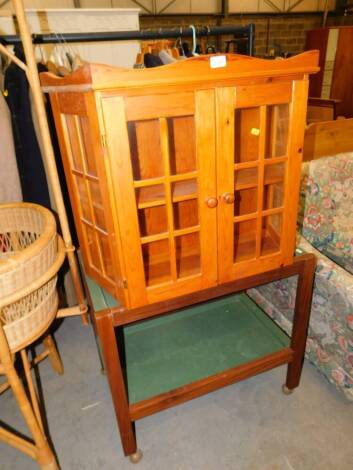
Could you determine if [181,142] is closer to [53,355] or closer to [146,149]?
[146,149]

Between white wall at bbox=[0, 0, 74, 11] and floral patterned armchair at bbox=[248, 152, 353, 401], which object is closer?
floral patterned armchair at bbox=[248, 152, 353, 401]

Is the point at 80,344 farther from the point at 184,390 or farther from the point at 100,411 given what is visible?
the point at 184,390

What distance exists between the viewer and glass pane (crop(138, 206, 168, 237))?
128 centimetres

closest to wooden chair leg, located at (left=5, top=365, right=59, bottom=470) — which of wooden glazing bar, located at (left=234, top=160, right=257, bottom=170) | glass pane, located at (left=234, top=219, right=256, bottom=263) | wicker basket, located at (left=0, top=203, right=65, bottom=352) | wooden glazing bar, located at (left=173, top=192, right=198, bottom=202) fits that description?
wicker basket, located at (left=0, top=203, right=65, bottom=352)

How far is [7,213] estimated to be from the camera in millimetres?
1333

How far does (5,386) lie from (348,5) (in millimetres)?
7280

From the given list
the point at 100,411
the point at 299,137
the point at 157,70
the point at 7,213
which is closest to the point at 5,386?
the point at 100,411

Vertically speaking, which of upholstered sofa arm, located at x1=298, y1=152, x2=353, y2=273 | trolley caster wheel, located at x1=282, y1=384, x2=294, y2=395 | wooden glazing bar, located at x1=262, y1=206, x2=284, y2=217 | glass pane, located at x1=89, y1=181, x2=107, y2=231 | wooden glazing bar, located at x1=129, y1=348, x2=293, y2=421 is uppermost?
glass pane, located at x1=89, y1=181, x2=107, y2=231

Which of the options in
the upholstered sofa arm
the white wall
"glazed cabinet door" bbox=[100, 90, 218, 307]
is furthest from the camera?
the white wall

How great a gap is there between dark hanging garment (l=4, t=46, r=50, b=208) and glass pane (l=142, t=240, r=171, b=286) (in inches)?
27.8

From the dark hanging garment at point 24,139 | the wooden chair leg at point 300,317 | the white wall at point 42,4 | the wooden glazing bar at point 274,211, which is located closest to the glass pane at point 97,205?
the wooden glazing bar at point 274,211

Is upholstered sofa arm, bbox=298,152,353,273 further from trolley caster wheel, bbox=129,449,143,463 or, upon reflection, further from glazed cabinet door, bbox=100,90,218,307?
trolley caster wheel, bbox=129,449,143,463

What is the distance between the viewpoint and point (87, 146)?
101 cm

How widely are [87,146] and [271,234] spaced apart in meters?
0.75
